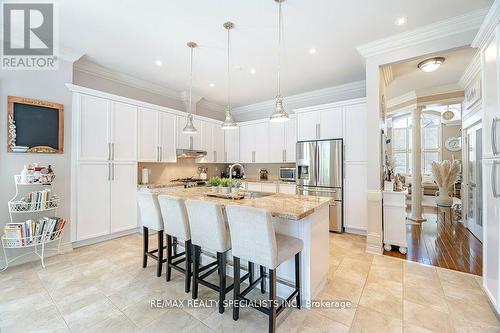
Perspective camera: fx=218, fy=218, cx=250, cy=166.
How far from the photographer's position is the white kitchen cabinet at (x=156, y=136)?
4113 mm

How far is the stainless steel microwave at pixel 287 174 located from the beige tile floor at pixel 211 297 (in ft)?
7.89

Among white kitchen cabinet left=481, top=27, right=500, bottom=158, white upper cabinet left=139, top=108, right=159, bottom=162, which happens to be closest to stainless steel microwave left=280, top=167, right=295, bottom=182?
white upper cabinet left=139, top=108, right=159, bottom=162

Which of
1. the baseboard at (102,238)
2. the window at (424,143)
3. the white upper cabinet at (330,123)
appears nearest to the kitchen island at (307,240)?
the white upper cabinet at (330,123)

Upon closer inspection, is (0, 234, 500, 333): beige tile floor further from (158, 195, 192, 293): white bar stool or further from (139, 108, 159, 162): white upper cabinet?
(139, 108, 159, 162): white upper cabinet

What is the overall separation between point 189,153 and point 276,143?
6.72 feet

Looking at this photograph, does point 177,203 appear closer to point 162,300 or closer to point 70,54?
point 162,300

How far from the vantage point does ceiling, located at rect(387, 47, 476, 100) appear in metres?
3.43

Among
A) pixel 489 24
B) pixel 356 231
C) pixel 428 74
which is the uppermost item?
pixel 428 74

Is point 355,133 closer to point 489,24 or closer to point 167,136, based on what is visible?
point 489,24

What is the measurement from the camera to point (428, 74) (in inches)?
160

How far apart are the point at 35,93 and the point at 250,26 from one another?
3078mm

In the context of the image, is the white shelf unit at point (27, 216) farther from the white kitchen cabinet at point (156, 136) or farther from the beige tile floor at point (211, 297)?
the white kitchen cabinet at point (156, 136)

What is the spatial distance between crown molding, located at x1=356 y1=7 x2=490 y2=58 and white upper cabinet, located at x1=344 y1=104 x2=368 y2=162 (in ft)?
3.40

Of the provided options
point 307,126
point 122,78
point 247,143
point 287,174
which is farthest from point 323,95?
point 122,78
